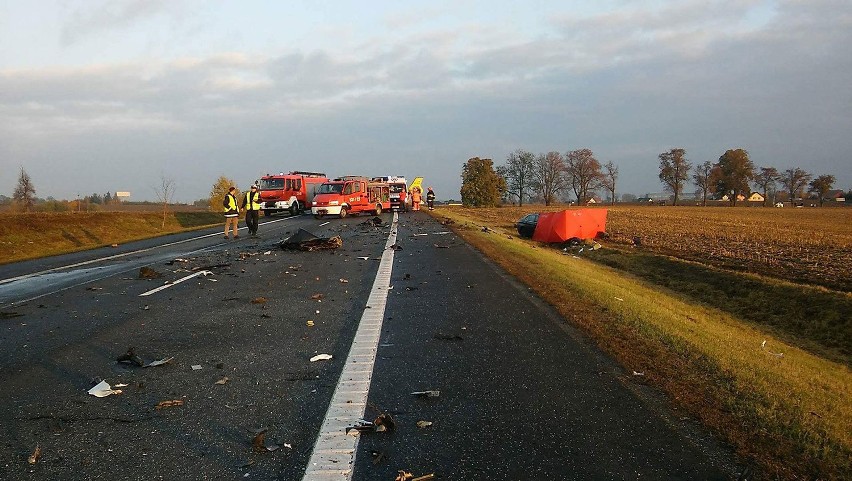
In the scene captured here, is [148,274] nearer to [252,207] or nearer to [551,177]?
[252,207]

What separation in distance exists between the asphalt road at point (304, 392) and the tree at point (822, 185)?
14026cm

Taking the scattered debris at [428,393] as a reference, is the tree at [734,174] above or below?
above

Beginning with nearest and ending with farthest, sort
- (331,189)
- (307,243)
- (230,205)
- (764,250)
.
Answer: (307,243), (230,205), (764,250), (331,189)

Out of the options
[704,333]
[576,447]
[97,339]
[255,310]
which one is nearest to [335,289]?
[255,310]

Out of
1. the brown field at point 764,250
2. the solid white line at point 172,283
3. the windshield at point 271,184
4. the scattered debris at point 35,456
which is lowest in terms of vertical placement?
the brown field at point 764,250

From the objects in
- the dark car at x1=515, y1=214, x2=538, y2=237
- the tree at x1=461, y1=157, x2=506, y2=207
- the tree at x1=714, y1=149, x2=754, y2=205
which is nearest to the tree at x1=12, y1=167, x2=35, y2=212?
the dark car at x1=515, y1=214, x2=538, y2=237

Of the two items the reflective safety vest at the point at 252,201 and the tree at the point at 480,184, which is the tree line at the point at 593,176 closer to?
the tree at the point at 480,184

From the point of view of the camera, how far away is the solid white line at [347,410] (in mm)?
3547

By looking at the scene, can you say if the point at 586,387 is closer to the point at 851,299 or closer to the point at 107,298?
the point at 107,298

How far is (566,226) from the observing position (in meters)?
28.6

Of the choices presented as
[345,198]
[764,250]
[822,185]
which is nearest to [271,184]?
[345,198]

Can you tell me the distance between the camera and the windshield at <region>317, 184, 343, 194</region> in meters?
38.9

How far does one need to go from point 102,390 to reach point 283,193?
37.6m

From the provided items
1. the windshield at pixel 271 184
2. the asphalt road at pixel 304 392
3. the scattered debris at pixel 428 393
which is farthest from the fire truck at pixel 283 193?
the scattered debris at pixel 428 393
